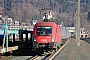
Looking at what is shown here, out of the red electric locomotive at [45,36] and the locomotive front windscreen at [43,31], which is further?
the locomotive front windscreen at [43,31]

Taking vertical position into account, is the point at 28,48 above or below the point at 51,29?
below

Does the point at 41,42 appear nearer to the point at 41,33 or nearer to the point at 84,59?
the point at 41,33

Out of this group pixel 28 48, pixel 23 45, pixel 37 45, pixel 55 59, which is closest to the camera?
pixel 55 59

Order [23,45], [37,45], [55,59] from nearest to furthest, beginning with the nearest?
[55,59]
[37,45]
[23,45]

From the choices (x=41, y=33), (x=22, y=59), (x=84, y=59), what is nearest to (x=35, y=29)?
(x=41, y=33)

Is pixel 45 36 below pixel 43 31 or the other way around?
below

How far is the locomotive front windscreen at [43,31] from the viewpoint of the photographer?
2796 centimetres

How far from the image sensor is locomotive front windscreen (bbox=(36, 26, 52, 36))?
2796 centimetres

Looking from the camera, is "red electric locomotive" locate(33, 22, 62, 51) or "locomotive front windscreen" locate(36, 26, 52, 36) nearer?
"red electric locomotive" locate(33, 22, 62, 51)

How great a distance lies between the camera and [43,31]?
28.0m

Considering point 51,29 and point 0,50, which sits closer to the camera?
point 0,50

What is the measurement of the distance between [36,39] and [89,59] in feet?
20.7

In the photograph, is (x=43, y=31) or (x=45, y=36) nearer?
(x=45, y=36)

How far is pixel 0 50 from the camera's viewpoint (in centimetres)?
2377
